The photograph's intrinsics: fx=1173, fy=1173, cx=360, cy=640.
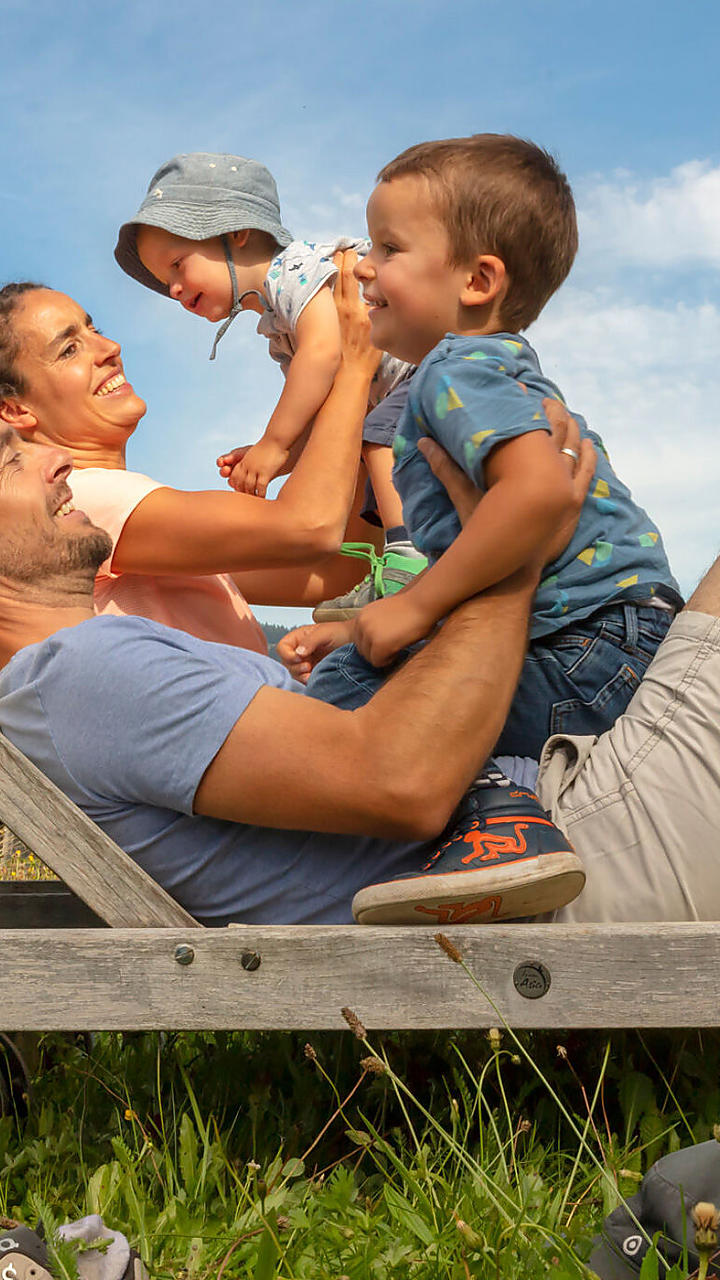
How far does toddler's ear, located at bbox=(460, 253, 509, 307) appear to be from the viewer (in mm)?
3080

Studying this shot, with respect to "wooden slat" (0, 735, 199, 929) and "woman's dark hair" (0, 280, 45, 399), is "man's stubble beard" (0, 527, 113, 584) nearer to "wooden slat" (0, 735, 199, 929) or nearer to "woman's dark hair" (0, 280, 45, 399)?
"wooden slat" (0, 735, 199, 929)

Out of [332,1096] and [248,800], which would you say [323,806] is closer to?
[248,800]

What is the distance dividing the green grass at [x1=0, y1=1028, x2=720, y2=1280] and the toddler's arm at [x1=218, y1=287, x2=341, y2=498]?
2.11 metres

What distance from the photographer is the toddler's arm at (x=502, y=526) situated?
7.70 ft

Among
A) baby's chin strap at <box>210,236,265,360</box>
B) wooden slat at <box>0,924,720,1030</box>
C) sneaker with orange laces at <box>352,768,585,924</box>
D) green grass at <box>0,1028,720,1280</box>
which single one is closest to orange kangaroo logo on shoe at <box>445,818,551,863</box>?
sneaker with orange laces at <box>352,768,585,924</box>

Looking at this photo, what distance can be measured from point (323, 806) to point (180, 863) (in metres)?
0.38

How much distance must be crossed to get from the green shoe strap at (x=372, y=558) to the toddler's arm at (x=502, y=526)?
1487 millimetres

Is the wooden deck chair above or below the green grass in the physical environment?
above

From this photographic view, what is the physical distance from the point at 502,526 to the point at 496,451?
0.63ft

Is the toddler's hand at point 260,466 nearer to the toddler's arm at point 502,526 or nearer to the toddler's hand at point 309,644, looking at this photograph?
the toddler's hand at point 309,644

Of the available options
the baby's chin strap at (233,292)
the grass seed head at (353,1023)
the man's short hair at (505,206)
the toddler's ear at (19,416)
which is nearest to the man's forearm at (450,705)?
the grass seed head at (353,1023)

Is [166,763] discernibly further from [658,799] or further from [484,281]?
[484,281]

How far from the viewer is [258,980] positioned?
7.08ft

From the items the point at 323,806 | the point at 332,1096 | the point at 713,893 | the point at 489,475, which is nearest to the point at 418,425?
the point at 489,475
